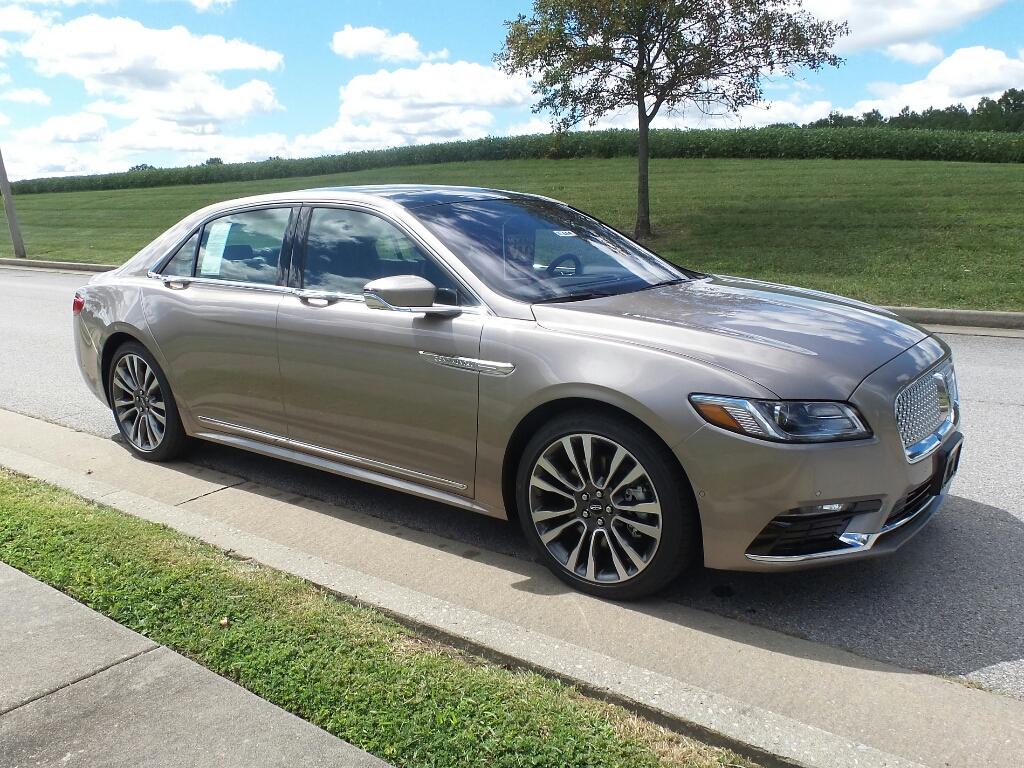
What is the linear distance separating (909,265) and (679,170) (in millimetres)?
19266

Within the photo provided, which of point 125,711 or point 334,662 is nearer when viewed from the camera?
point 125,711

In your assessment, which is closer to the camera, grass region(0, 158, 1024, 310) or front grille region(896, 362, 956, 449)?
front grille region(896, 362, 956, 449)

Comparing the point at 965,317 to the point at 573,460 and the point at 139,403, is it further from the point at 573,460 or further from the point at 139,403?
the point at 139,403

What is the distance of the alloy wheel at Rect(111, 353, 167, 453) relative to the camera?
557cm

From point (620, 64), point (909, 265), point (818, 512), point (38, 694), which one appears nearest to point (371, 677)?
point (38, 694)

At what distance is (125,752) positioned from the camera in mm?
2627

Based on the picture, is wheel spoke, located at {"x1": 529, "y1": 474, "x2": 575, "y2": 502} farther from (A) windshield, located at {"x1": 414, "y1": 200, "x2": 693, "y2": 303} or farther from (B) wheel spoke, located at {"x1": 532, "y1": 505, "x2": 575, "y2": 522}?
(A) windshield, located at {"x1": 414, "y1": 200, "x2": 693, "y2": 303}

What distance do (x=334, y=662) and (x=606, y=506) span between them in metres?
1.19

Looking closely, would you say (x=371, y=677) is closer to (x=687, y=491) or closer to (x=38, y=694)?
(x=38, y=694)

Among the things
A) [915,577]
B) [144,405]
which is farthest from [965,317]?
[144,405]

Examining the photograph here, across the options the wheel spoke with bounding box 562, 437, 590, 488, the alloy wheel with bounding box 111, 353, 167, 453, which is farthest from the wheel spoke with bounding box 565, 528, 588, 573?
the alloy wheel with bounding box 111, 353, 167, 453

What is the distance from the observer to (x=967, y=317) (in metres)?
10.8

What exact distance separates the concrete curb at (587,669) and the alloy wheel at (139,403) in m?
A: 1.35

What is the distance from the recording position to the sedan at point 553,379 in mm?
3238
